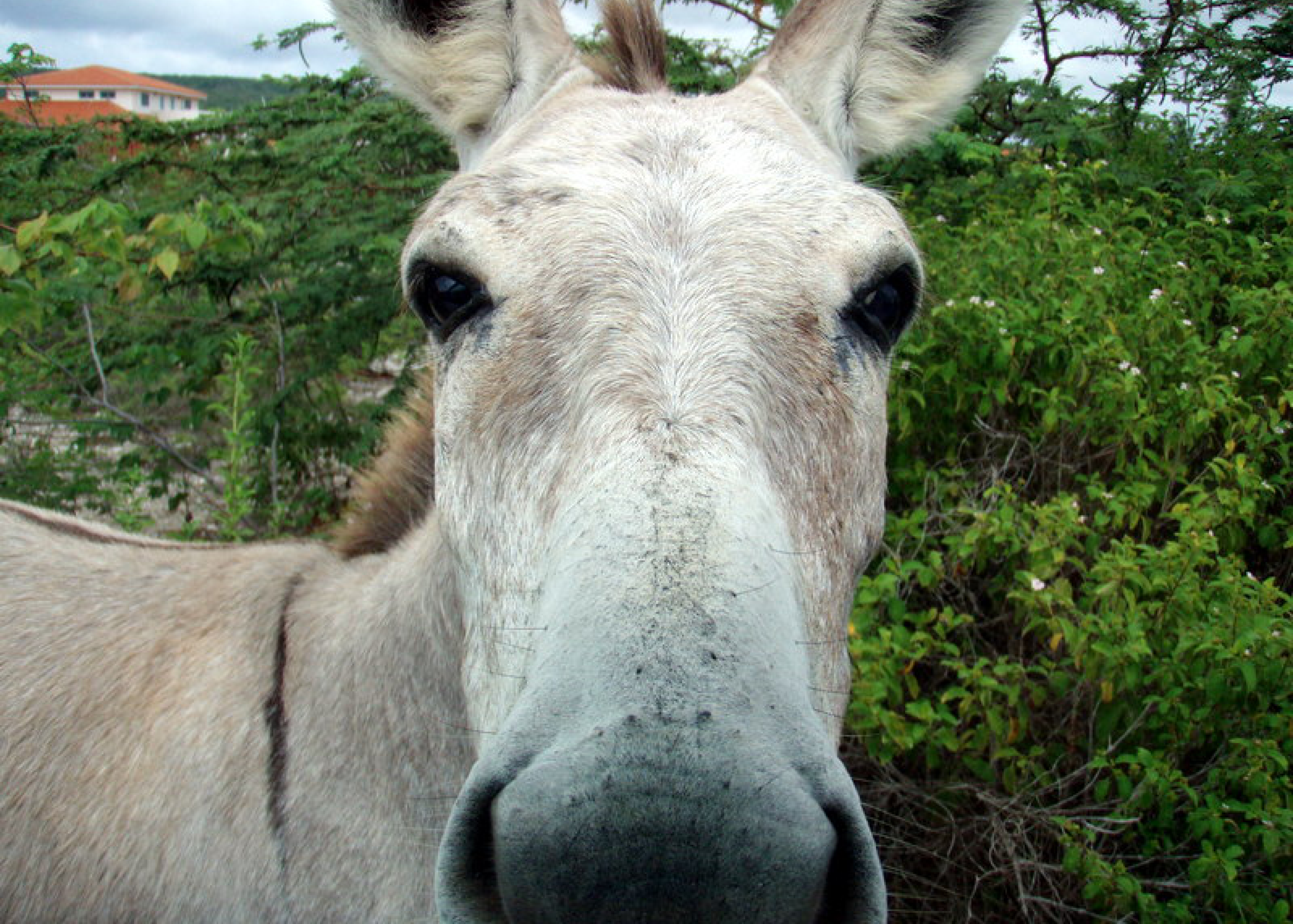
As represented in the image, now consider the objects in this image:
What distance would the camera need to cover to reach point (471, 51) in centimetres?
259

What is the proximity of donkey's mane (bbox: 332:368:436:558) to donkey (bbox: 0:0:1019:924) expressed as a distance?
0.5 inches

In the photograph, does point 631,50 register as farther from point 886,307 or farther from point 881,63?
point 886,307

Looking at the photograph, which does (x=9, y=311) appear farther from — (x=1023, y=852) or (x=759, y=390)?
(x=1023, y=852)

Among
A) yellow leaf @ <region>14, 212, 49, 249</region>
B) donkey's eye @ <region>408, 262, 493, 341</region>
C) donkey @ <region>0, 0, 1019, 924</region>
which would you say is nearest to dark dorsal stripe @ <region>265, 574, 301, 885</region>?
donkey @ <region>0, 0, 1019, 924</region>

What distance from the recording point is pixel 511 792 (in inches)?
43.5

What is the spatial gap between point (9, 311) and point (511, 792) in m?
3.71

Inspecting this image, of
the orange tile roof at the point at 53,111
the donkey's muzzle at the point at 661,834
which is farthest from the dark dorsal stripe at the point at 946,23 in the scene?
the orange tile roof at the point at 53,111

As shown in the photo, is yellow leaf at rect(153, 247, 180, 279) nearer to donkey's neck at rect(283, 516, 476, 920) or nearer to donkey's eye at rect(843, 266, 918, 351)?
donkey's neck at rect(283, 516, 476, 920)

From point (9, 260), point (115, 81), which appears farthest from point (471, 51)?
point (115, 81)

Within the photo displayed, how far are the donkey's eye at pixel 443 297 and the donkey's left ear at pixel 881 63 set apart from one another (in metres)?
1.23

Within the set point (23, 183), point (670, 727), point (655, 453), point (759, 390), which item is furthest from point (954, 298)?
point (23, 183)

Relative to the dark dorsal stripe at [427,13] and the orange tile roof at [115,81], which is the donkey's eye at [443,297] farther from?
the orange tile roof at [115,81]

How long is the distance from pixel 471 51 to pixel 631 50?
488 mm

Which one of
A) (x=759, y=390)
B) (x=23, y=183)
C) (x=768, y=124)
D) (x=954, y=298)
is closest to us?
(x=759, y=390)
